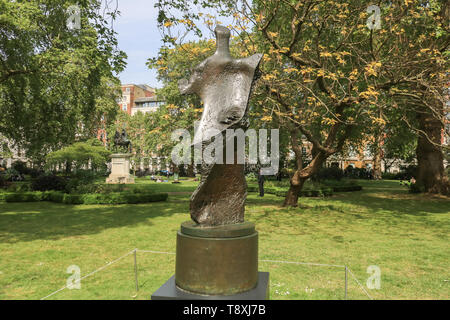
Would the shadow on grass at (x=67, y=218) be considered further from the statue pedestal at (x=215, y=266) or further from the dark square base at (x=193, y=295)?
the statue pedestal at (x=215, y=266)

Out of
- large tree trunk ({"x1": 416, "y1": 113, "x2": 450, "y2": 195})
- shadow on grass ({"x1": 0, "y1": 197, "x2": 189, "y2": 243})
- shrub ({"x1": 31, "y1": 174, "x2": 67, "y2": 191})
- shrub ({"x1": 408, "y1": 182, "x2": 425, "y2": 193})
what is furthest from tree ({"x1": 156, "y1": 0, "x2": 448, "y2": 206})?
shrub ({"x1": 31, "y1": 174, "x2": 67, "y2": 191})

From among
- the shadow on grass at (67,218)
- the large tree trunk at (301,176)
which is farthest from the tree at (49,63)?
the large tree trunk at (301,176)

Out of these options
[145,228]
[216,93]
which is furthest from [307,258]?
[145,228]

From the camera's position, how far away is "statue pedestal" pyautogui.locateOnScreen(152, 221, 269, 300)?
12.8 ft

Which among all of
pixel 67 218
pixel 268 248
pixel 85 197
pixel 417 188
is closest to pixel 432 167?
pixel 417 188

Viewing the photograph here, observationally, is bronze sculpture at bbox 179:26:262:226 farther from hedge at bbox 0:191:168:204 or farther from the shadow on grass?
hedge at bbox 0:191:168:204

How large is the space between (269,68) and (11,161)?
2384 inches

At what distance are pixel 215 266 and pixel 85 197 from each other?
15.4 meters

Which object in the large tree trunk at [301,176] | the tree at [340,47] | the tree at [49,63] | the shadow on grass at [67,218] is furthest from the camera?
the large tree trunk at [301,176]

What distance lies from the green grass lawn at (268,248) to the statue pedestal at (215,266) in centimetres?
169

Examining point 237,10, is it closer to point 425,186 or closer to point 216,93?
point 216,93

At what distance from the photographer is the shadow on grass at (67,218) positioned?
1034 centimetres

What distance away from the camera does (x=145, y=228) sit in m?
11.3

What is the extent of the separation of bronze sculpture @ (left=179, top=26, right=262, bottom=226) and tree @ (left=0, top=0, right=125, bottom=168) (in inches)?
354
